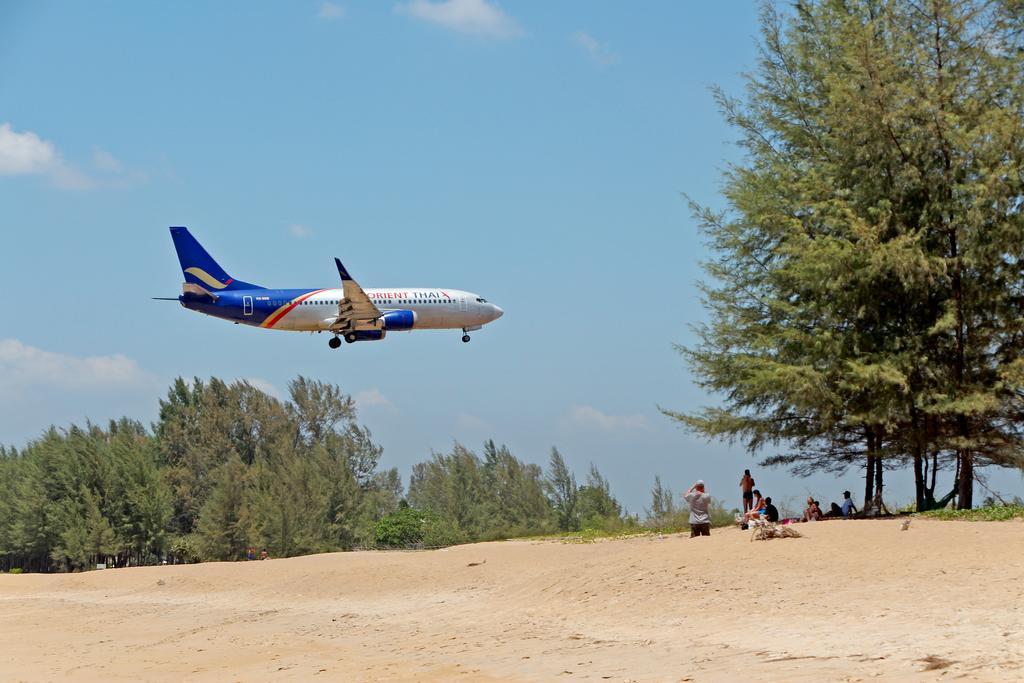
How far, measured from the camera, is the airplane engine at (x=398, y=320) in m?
51.4

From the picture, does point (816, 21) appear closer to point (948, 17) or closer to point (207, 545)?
point (948, 17)

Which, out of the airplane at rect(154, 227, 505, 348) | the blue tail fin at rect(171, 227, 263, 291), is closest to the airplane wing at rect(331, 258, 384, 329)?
the airplane at rect(154, 227, 505, 348)

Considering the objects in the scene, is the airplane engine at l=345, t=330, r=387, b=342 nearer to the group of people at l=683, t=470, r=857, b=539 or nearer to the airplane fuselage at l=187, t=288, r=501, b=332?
the airplane fuselage at l=187, t=288, r=501, b=332

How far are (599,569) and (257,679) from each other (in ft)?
24.3

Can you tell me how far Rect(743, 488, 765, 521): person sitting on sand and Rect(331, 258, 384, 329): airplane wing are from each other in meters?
23.8

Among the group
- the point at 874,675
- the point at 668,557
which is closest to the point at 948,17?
the point at 668,557

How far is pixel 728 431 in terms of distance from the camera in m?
30.5

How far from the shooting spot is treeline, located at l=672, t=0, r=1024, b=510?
27344 mm

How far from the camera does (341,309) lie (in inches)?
1992

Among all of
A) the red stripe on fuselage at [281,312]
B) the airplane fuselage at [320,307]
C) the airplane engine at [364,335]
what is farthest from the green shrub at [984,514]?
the red stripe on fuselage at [281,312]

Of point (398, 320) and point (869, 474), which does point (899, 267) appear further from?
point (398, 320)

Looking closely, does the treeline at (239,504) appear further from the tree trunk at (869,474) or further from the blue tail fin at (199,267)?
the tree trunk at (869,474)

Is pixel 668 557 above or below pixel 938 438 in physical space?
below

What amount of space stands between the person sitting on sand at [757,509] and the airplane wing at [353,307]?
78.2 feet
